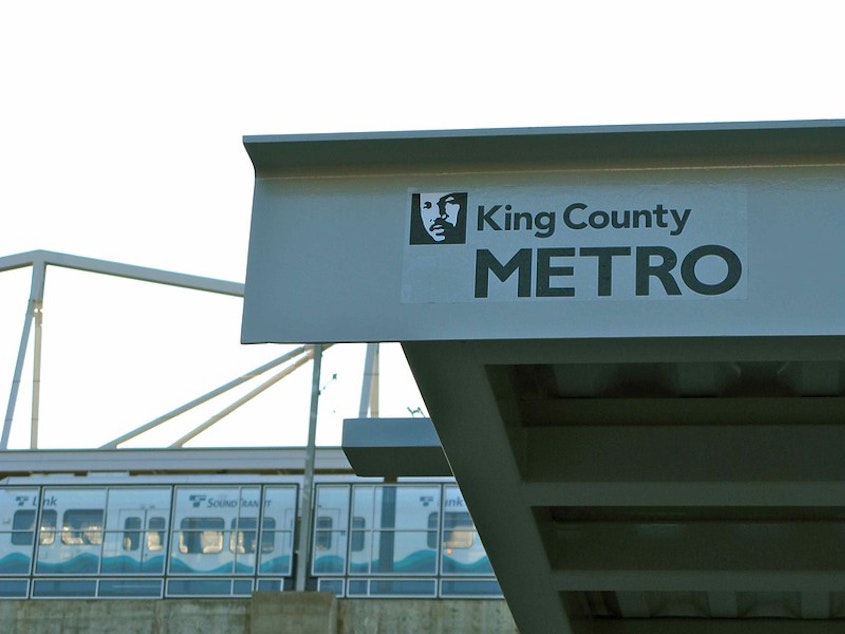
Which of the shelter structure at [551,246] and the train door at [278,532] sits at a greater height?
the train door at [278,532]

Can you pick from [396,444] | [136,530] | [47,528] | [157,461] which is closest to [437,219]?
[396,444]

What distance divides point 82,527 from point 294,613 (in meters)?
6.52

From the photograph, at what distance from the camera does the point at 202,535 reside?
34.2 metres

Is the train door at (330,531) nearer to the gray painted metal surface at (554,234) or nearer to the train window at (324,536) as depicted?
the train window at (324,536)

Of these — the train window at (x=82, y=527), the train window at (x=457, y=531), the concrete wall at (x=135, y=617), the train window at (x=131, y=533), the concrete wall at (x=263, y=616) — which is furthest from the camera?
the train window at (x=82, y=527)

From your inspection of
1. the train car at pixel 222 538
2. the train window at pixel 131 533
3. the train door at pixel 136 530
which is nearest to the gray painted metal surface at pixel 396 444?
the train car at pixel 222 538

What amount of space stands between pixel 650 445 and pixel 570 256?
6.13ft

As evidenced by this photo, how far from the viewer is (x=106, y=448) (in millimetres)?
50219

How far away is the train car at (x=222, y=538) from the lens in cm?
3316

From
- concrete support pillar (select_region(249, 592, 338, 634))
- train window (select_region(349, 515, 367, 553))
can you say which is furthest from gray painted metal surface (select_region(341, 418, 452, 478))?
train window (select_region(349, 515, 367, 553))

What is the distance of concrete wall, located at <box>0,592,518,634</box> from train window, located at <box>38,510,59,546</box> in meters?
2.33

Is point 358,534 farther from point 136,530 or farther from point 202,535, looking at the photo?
point 136,530

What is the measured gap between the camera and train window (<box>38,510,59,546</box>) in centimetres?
3462

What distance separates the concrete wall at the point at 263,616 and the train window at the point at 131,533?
2335 millimetres
